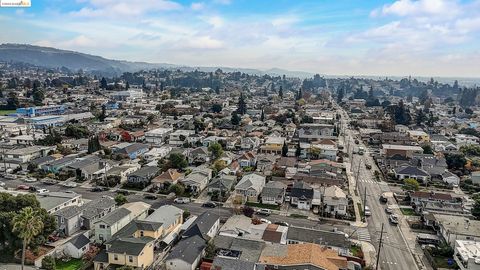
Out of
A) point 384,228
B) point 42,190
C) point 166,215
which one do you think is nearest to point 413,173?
point 384,228

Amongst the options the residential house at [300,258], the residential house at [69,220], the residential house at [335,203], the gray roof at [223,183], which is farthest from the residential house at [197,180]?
the residential house at [300,258]

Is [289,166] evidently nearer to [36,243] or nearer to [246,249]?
[246,249]

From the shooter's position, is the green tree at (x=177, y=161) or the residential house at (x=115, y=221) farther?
the green tree at (x=177, y=161)

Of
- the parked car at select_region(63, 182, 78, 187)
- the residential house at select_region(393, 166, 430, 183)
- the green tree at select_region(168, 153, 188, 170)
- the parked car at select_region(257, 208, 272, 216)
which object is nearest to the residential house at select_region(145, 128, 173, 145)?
the green tree at select_region(168, 153, 188, 170)

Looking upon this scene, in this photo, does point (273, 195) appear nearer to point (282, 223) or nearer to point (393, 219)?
point (282, 223)

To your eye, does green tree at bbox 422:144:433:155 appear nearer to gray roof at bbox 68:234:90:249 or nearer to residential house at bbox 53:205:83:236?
residential house at bbox 53:205:83:236

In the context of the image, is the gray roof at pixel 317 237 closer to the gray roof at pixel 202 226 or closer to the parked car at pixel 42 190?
the gray roof at pixel 202 226
